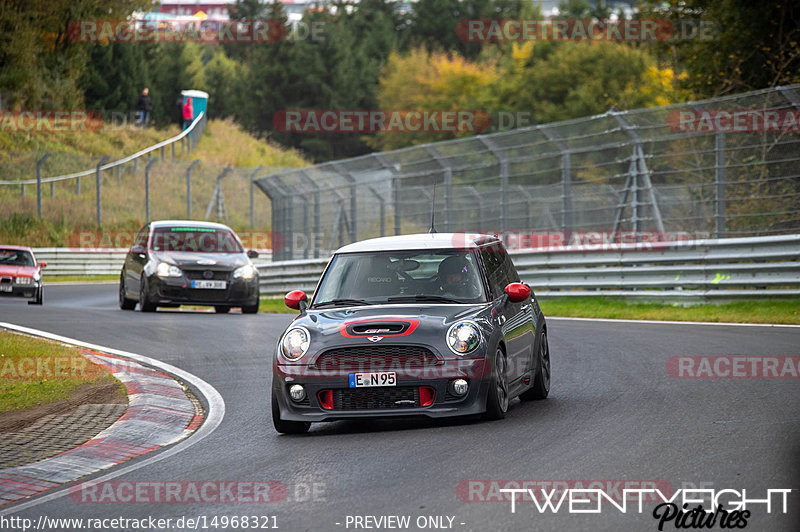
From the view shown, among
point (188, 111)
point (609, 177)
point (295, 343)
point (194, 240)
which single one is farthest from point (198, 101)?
point (295, 343)

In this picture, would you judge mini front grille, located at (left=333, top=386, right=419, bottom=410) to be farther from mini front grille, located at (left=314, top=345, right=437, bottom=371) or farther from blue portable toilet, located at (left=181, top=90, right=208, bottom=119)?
blue portable toilet, located at (left=181, top=90, right=208, bottom=119)

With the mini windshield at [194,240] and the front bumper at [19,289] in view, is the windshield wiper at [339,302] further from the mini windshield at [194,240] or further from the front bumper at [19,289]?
the front bumper at [19,289]

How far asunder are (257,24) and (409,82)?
14.5 metres

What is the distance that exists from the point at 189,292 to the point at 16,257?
7722 mm

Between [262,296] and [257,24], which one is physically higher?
[257,24]

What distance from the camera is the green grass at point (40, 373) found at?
10.2 meters

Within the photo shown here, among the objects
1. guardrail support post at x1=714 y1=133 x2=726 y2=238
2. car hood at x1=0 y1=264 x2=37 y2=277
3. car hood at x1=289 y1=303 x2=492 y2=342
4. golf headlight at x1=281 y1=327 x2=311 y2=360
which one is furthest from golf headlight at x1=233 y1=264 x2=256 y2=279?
golf headlight at x1=281 y1=327 x2=311 y2=360

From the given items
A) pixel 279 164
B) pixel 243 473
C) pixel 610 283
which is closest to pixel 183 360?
pixel 243 473

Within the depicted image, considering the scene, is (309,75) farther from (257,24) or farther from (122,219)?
(122,219)

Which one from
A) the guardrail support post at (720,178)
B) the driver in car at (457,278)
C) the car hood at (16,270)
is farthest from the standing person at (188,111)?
the driver in car at (457,278)

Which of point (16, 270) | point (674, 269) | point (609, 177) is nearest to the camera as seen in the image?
point (674, 269)

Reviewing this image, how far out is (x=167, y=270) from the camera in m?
20.6

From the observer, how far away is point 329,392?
8.48 meters

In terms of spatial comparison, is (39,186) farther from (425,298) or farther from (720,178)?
(425,298)
